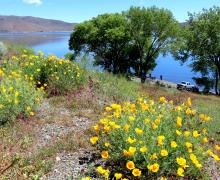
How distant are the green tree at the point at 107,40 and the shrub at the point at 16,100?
31.5 metres

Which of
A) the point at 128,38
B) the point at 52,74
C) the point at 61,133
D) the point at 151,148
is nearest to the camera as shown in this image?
the point at 151,148

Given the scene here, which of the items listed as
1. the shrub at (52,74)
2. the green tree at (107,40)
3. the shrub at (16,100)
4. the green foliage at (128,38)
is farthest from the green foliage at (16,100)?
the green tree at (107,40)

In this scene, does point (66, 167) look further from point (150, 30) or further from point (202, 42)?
point (150, 30)

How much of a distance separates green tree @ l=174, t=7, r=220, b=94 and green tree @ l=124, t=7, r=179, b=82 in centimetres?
176

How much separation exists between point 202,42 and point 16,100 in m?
29.2

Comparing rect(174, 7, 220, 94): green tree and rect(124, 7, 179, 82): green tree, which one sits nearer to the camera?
rect(174, 7, 220, 94): green tree

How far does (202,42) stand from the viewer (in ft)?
107

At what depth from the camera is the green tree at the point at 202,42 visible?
3177 cm

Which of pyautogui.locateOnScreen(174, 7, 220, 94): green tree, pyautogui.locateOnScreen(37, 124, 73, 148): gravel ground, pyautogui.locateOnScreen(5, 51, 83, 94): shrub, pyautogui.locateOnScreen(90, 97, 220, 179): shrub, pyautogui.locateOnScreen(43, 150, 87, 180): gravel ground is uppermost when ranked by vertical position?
pyautogui.locateOnScreen(174, 7, 220, 94): green tree

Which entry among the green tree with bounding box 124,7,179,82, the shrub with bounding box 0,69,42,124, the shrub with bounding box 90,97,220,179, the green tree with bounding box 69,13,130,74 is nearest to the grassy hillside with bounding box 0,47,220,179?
the shrub with bounding box 0,69,42,124

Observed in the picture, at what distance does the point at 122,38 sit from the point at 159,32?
4771mm

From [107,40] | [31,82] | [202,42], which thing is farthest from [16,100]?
[107,40]

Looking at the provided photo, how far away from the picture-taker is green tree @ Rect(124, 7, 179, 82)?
35.2 metres

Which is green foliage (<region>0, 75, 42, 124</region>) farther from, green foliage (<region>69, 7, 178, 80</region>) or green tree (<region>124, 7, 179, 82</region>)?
green tree (<region>124, 7, 179, 82</region>)
